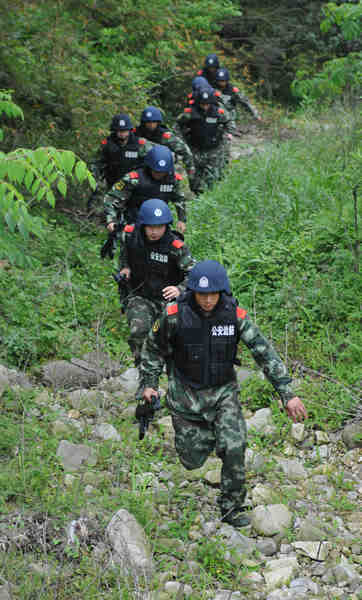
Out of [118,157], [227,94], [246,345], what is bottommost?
[246,345]

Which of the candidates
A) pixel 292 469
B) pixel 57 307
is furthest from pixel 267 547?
pixel 57 307

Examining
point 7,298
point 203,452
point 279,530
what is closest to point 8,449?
point 203,452

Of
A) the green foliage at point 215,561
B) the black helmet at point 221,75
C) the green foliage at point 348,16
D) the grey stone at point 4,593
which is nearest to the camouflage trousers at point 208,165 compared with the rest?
the black helmet at point 221,75

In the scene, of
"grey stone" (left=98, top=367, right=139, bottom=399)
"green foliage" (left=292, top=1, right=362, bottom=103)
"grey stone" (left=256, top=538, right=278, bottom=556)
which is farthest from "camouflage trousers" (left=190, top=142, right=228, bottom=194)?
"grey stone" (left=256, top=538, right=278, bottom=556)

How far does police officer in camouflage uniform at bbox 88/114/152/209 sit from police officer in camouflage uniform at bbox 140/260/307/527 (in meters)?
3.99

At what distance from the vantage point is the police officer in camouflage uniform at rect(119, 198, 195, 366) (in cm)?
525

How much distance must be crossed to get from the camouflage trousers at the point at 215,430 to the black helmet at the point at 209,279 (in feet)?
2.23

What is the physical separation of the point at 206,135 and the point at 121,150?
2.51 m

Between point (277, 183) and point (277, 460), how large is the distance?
446 centimetres

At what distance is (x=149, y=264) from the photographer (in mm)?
5395

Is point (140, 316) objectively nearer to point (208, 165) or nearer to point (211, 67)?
point (208, 165)

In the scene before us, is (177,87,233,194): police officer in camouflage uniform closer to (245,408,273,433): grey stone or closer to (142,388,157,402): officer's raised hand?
(245,408,273,433): grey stone

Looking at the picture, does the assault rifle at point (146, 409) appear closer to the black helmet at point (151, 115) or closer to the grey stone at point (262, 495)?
the grey stone at point (262, 495)

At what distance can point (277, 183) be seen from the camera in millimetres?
8250
